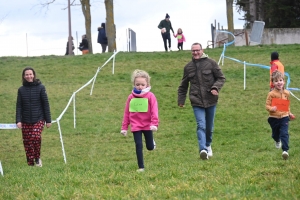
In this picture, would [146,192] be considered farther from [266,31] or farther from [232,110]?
[266,31]

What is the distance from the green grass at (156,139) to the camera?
7883 millimetres

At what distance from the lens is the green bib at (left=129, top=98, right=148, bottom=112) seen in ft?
31.1

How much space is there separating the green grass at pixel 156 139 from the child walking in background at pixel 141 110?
1.75ft

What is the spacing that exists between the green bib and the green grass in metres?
0.85

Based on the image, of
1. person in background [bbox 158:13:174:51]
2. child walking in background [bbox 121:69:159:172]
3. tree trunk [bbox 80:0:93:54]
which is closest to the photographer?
child walking in background [bbox 121:69:159:172]

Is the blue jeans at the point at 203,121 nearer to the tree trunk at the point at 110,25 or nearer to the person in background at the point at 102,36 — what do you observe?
the tree trunk at the point at 110,25

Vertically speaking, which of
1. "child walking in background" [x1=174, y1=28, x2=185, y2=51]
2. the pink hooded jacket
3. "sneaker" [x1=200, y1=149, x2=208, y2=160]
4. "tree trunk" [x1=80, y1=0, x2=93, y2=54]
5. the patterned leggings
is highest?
"tree trunk" [x1=80, y1=0, x2=93, y2=54]

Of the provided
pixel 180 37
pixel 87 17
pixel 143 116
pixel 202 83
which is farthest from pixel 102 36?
pixel 143 116

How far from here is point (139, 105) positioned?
951 centimetres

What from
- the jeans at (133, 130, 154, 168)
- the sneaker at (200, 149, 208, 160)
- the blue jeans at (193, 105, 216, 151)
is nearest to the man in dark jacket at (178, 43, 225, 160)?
the blue jeans at (193, 105, 216, 151)

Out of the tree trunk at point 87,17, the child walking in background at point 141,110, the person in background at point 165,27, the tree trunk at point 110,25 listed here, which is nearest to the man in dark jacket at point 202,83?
the child walking in background at point 141,110

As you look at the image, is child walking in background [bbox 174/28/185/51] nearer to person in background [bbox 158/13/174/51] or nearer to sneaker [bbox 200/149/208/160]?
person in background [bbox 158/13/174/51]

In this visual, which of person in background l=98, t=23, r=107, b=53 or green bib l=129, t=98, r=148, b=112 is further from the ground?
person in background l=98, t=23, r=107, b=53

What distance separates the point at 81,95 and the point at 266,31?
22.7 m
